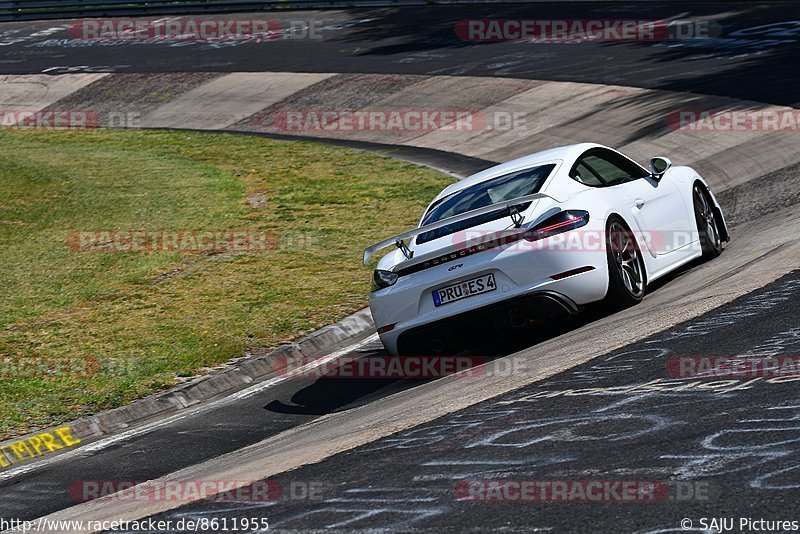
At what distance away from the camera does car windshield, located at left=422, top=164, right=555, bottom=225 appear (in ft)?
30.9

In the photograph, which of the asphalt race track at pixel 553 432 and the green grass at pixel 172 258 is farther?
the green grass at pixel 172 258

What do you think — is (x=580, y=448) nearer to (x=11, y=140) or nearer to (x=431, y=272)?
(x=431, y=272)

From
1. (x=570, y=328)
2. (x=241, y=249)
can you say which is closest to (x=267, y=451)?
(x=570, y=328)

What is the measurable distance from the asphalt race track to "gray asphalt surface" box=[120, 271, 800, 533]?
0.04 feet

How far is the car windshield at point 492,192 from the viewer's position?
941 cm

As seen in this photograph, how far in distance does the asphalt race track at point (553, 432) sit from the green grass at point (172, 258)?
1.05 meters

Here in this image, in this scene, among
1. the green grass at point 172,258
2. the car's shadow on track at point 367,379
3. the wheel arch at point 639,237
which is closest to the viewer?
the car's shadow on track at point 367,379

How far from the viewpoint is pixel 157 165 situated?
69.6 feet

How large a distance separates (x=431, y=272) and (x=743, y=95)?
436 inches

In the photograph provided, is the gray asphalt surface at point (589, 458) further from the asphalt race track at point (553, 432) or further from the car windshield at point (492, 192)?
the car windshield at point (492, 192)

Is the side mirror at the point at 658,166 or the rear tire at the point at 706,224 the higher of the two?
the side mirror at the point at 658,166

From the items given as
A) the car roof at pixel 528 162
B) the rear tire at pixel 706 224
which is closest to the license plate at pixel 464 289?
the car roof at pixel 528 162

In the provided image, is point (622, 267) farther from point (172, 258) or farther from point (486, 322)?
point (172, 258)

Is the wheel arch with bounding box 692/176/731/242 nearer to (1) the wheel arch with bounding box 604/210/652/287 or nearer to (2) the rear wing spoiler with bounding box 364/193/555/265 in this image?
(1) the wheel arch with bounding box 604/210/652/287
